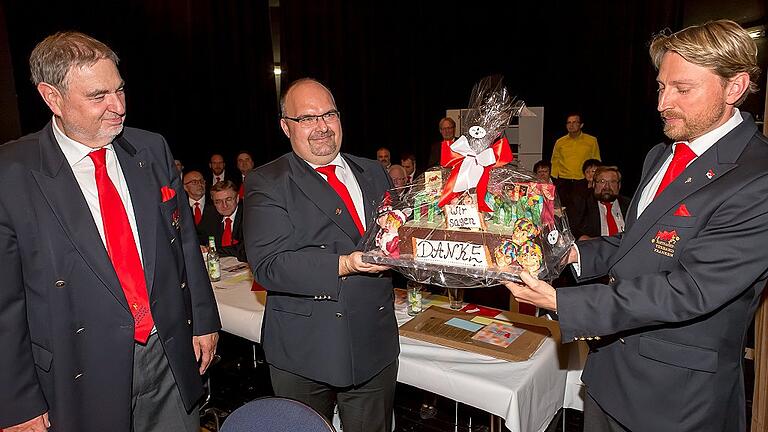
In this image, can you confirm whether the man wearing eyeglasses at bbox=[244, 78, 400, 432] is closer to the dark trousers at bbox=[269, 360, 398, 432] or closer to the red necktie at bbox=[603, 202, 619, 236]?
the dark trousers at bbox=[269, 360, 398, 432]

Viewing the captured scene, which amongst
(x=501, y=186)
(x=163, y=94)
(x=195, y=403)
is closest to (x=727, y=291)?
(x=501, y=186)

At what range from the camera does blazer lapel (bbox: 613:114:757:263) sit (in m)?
1.63

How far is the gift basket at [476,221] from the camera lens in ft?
5.82

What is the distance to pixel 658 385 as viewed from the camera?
1.71 m

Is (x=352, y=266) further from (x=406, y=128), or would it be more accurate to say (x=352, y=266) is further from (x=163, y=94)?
(x=406, y=128)

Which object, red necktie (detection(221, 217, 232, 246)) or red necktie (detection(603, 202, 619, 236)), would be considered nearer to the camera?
red necktie (detection(221, 217, 232, 246))

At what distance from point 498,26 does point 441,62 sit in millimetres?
1428

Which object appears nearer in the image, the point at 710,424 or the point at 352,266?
the point at 710,424

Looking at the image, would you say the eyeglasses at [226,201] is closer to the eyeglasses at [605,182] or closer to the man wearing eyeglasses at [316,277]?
the man wearing eyeglasses at [316,277]

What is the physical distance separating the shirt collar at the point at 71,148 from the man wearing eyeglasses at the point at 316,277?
608 millimetres

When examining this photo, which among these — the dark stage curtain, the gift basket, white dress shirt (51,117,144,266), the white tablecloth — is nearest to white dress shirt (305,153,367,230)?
the gift basket

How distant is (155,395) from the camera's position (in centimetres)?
203

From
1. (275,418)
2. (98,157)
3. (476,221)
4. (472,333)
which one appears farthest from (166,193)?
(472,333)

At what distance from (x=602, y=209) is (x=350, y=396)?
426cm
